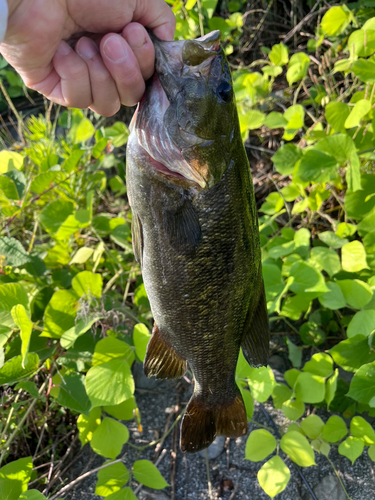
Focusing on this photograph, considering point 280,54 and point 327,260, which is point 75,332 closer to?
point 327,260

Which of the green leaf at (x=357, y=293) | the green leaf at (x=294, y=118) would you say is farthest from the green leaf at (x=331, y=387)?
the green leaf at (x=294, y=118)

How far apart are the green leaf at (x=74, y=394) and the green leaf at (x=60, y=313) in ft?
0.73

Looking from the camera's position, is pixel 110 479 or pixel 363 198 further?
pixel 363 198

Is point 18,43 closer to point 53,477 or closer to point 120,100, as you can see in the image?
point 120,100

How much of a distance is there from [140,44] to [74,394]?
151 cm

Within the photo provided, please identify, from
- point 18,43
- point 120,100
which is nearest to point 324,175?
point 120,100

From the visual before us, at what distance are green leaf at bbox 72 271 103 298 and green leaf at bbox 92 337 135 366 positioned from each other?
0.25 meters

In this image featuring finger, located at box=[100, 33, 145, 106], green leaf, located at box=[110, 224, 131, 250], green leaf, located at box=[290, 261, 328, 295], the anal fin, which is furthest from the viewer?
green leaf, located at box=[110, 224, 131, 250]

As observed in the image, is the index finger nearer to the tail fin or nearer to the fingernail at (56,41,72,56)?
the fingernail at (56,41,72,56)

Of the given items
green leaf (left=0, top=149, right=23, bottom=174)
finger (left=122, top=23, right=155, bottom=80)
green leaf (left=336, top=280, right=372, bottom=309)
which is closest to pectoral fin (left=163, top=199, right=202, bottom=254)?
finger (left=122, top=23, right=155, bottom=80)

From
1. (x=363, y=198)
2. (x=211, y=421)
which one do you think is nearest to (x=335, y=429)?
(x=211, y=421)

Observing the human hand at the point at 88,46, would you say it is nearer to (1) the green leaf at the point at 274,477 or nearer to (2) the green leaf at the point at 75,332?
(2) the green leaf at the point at 75,332

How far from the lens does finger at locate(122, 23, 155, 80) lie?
3.88ft

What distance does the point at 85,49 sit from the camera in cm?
130
